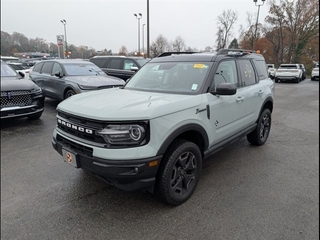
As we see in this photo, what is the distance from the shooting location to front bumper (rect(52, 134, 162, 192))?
232 centimetres

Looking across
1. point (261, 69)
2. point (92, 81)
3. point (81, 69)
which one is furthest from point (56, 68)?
point (261, 69)

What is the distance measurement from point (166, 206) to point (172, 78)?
1.83 meters

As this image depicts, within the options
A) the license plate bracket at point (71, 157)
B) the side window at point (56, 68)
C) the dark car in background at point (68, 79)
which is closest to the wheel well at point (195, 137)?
the license plate bracket at point (71, 157)

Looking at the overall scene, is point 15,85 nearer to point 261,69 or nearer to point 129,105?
point 129,105

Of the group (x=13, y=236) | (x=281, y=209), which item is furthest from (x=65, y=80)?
(x=281, y=209)

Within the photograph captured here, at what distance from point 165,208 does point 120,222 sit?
56 cm

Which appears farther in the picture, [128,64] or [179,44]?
[179,44]

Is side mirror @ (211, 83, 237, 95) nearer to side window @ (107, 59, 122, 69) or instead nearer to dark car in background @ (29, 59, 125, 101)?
dark car in background @ (29, 59, 125, 101)

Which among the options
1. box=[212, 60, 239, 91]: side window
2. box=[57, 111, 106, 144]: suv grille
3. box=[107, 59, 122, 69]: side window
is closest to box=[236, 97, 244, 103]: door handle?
box=[212, 60, 239, 91]: side window

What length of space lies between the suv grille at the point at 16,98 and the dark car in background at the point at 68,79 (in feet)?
5.44

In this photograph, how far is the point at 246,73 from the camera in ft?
13.8

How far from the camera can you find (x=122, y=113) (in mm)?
2393

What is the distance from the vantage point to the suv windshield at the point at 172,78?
10.8 feet

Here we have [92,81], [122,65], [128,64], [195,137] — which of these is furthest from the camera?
[122,65]
